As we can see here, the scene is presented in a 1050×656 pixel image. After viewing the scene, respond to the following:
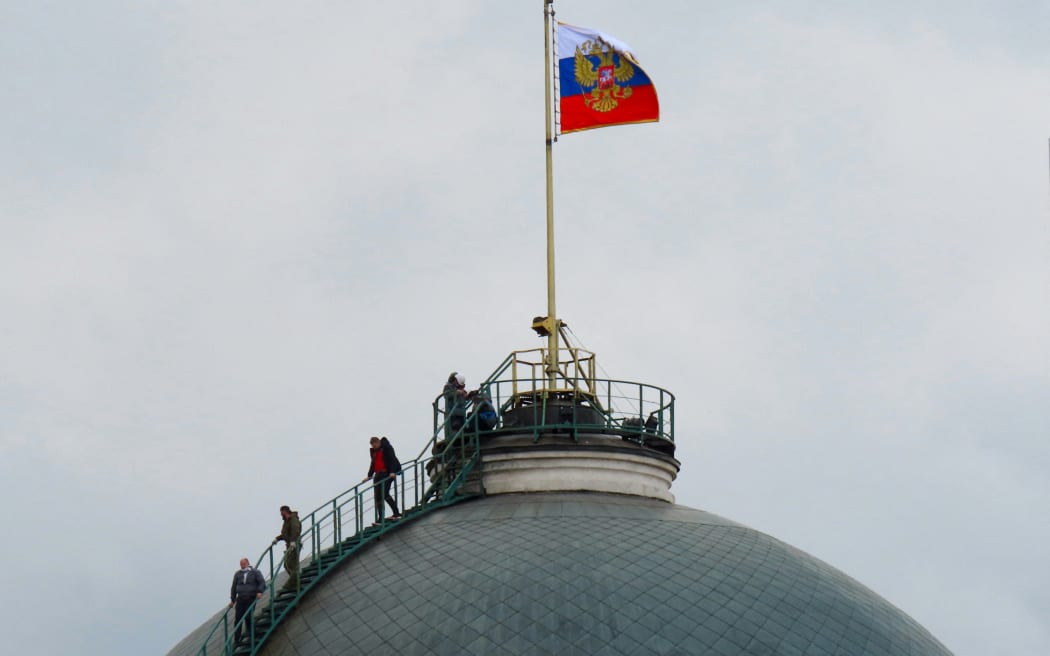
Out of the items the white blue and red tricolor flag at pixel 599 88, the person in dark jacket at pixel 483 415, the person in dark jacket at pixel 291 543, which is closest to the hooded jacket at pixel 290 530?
the person in dark jacket at pixel 291 543

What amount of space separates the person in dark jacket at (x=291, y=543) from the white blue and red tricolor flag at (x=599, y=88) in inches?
516

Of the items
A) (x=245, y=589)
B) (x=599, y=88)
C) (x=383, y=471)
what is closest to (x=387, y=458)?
(x=383, y=471)

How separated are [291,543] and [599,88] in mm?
14598

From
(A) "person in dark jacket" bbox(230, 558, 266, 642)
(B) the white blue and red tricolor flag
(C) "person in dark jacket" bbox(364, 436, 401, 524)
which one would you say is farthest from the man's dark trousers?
(B) the white blue and red tricolor flag

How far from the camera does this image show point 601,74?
143 feet

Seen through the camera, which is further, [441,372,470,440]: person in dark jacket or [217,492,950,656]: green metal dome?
[441,372,470,440]: person in dark jacket

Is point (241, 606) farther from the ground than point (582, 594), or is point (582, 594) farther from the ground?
point (582, 594)

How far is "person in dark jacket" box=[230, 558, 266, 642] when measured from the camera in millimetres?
34219

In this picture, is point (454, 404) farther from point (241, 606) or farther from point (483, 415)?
point (241, 606)

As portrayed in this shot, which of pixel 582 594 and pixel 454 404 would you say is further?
pixel 454 404

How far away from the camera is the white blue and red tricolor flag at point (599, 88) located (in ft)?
143

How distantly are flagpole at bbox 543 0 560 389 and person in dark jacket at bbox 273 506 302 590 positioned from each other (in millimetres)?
7143

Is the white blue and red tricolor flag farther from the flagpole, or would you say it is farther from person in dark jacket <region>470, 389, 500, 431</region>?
person in dark jacket <region>470, 389, 500, 431</region>

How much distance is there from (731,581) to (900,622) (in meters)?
4.58
